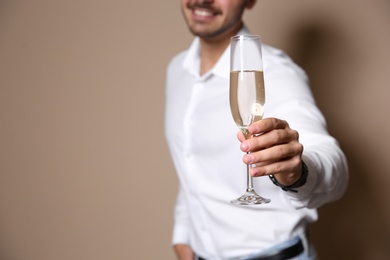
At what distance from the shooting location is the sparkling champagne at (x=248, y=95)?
1345 millimetres

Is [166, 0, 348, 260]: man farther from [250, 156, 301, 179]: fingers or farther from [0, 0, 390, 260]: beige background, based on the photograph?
[0, 0, 390, 260]: beige background

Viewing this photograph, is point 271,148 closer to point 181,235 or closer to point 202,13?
point 202,13

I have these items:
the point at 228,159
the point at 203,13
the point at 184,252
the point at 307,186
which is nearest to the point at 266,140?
the point at 307,186

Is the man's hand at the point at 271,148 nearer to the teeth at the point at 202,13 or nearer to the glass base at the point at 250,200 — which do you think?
the glass base at the point at 250,200

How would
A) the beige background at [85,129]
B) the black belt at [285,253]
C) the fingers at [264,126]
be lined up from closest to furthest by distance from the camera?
the fingers at [264,126], the black belt at [285,253], the beige background at [85,129]

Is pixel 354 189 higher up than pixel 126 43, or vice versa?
pixel 126 43

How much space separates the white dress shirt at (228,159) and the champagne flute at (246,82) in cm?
35

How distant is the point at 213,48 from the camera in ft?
7.74

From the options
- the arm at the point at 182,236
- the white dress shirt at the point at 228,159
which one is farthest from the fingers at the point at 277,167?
the arm at the point at 182,236

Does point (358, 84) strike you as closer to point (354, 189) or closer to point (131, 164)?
point (354, 189)

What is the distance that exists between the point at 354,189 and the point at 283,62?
3.37ft

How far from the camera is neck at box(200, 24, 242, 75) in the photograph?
233 cm

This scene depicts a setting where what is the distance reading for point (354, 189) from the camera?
2773 mm

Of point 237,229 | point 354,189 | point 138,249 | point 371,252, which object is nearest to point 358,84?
point 354,189
